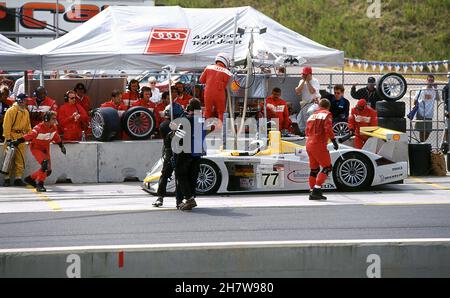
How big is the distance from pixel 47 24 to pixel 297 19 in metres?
19.4

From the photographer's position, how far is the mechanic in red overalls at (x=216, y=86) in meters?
17.5

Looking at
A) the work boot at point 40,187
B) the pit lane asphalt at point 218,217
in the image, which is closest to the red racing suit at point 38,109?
the pit lane asphalt at point 218,217

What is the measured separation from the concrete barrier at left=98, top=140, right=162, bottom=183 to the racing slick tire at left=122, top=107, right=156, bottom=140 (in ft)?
0.63

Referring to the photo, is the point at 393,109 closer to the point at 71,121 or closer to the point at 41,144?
the point at 71,121

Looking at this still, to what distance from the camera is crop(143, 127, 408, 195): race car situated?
621 inches

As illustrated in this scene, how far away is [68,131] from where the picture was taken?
1888 cm

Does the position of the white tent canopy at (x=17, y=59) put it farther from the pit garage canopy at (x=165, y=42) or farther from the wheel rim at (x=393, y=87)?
the wheel rim at (x=393, y=87)

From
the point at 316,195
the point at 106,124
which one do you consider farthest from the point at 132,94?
the point at 316,195

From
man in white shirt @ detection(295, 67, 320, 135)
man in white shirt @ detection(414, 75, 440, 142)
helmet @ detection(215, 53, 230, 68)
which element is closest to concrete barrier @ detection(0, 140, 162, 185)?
helmet @ detection(215, 53, 230, 68)

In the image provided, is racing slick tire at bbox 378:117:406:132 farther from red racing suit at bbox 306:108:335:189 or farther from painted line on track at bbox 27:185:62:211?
painted line on track at bbox 27:185:62:211

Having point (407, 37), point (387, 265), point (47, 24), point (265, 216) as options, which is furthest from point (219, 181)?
point (407, 37)

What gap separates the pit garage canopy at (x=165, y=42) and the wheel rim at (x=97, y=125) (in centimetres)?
122

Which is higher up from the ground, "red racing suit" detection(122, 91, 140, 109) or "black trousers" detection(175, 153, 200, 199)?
"red racing suit" detection(122, 91, 140, 109)
